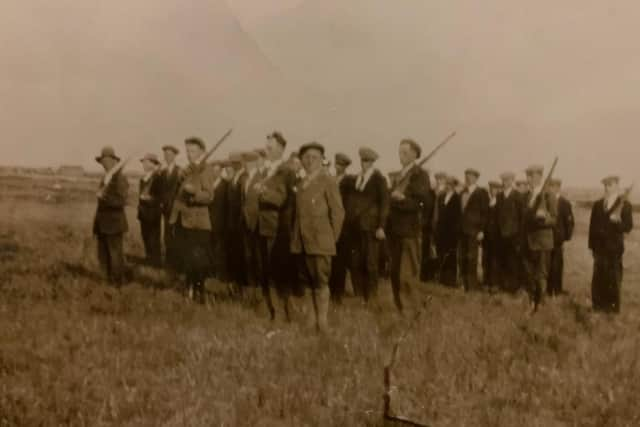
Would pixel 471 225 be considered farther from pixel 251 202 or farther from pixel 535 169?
pixel 251 202

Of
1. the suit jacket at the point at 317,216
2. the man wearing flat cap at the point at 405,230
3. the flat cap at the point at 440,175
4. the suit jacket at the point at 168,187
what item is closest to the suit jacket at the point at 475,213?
the flat cap at the point at 440,175

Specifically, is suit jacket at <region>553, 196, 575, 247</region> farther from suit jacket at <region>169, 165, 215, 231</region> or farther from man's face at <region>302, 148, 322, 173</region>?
suit jacket at <region>169, 165, 215, 231</region>

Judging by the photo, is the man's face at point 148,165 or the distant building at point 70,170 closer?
the distant building at point 70,170

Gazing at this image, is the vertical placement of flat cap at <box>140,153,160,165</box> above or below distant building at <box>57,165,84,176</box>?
above

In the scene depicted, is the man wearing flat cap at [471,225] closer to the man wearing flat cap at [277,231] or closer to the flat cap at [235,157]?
the man wearing flat cap at [277,231]

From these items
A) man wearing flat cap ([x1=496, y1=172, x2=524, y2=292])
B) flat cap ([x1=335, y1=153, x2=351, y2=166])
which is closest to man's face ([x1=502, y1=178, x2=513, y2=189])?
man wearing flat cap ([x1=496, y1=172, x2=524, y2=292])

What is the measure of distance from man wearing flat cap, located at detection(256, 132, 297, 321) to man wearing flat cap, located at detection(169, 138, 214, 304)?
0.42 m

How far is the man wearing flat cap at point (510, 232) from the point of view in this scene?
4.04 m

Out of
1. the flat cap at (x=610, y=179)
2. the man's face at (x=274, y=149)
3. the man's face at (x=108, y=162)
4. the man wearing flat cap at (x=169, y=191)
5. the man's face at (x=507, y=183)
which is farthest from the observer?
the man wearing flat cap at (x=169, y=191)

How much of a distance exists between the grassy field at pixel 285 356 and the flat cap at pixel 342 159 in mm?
728

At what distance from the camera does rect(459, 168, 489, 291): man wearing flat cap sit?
14.1 feet

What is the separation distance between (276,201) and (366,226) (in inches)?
20.3

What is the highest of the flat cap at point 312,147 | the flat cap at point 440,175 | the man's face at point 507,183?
the flat cap at point 312,147

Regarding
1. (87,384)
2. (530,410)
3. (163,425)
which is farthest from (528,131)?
(87,384)
